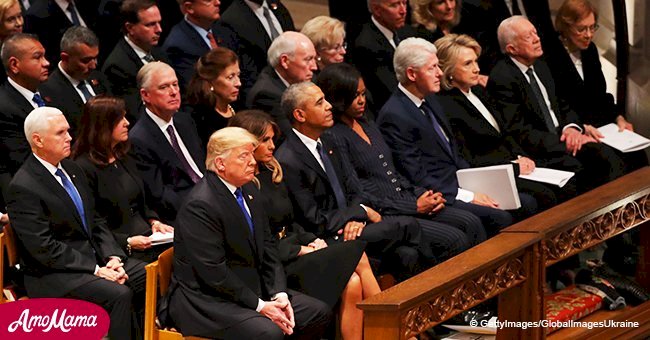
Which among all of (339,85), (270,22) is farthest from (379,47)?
(339,85)

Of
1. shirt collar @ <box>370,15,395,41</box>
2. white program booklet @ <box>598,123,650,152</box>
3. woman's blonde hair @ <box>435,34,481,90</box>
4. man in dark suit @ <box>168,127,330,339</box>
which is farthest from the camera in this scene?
shirt collar @ <box>370,15,395,41</box>

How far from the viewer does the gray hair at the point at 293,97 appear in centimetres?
617

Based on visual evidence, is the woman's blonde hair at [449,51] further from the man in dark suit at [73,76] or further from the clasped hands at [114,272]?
the clasped hands at [114,272]

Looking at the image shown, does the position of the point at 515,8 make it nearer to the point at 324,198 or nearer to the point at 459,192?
the point at 459,192

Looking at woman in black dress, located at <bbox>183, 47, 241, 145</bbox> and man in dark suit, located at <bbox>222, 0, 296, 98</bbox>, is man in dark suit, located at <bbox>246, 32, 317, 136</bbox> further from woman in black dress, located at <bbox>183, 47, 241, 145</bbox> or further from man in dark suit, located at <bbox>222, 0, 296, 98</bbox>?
man in dark suit, located at <bbox>222, 0, 296, 98</bbox>

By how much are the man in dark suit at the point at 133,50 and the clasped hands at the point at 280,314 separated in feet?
5.31

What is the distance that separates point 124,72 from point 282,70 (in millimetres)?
773

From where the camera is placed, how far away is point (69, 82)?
654 centimetres

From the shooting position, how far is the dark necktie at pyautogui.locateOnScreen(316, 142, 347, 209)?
6.20m

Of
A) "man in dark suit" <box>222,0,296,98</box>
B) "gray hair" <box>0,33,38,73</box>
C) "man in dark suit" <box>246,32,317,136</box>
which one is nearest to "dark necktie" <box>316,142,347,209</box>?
"man in dark suit" <box>246,32,317,136</box>

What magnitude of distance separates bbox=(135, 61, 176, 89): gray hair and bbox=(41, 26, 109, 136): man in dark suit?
0.34m

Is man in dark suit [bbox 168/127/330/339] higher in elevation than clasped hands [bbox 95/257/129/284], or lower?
higher

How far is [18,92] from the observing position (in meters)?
6.32

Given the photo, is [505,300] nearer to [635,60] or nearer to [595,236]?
[595,236]
